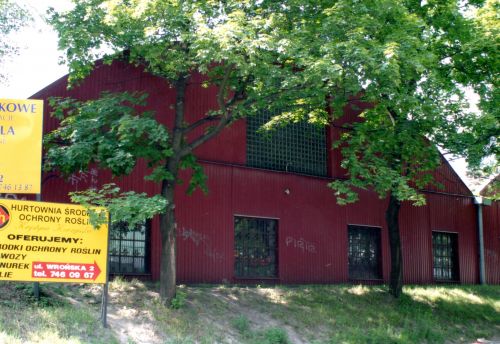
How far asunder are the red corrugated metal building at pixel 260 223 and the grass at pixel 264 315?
1.15 metres

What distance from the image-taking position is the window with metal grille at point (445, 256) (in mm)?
26734

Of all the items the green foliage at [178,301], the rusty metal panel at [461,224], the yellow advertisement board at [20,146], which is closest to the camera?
the yellow advertisement board at [20,146]

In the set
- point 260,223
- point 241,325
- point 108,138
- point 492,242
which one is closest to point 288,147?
point 260,223

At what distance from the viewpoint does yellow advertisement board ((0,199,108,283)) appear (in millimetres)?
13102

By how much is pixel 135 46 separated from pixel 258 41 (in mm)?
3471

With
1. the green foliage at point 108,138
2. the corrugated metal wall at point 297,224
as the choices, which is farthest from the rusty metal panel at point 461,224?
the green foliage at point 108,138

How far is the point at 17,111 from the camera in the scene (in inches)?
543

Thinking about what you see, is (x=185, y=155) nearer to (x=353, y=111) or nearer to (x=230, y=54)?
(x=230, y=54)

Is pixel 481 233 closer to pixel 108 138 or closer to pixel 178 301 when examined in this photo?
pixel 178 301

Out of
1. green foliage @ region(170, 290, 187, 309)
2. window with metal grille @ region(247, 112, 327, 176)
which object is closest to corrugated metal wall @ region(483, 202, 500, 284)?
window with metal grille @ region(247, 112, 327, 176)

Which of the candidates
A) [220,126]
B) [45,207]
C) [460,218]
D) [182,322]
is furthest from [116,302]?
[460,218]

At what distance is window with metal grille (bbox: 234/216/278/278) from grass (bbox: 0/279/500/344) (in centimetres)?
110

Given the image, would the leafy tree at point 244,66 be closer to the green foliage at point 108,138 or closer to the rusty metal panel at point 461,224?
the green foliage at point 108,138

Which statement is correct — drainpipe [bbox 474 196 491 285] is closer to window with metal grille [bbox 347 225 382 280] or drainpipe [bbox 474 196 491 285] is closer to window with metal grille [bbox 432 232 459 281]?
window with metal grille [bbox 432 232 459 281]
